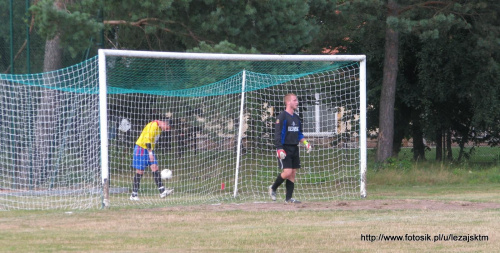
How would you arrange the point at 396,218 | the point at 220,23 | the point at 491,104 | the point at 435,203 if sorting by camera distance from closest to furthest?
1. the point at 396,218
2. the point at 435,203
3. the point at 220,23
4. the point at 491,104

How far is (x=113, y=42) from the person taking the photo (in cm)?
1839

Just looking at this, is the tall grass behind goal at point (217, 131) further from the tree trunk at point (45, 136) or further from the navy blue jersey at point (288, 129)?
the navy blue jersey at point (288, 129)

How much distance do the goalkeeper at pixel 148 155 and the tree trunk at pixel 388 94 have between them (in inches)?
335

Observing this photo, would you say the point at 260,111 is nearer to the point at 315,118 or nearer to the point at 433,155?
the point at 315,118

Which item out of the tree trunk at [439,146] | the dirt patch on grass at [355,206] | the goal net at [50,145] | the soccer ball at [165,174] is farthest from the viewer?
the tree trunk at [439,146]

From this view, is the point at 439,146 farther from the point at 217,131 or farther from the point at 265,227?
the point at 265,227

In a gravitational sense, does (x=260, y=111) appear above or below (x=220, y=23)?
below

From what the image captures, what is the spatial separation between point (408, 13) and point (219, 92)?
673cm

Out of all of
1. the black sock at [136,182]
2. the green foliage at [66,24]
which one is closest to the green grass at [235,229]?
the black sock at [136,182]

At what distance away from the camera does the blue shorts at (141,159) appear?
13.2m

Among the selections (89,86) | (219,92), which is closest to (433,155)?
(219,92)

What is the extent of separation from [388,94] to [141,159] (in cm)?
909

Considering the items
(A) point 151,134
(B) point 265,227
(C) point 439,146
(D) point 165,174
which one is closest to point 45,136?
(A) point 151,134

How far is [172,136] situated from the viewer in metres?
15.0
